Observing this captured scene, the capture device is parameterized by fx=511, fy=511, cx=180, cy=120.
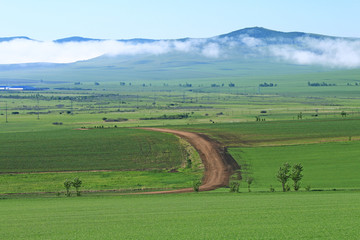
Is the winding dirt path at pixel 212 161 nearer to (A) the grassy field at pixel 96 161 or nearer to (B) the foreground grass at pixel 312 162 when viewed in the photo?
(A) the grassy field at pixel 96 161

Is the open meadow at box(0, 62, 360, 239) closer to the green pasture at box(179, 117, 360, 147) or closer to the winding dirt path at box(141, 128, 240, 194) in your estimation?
the green pasture at box(179, 117, 360, 147)

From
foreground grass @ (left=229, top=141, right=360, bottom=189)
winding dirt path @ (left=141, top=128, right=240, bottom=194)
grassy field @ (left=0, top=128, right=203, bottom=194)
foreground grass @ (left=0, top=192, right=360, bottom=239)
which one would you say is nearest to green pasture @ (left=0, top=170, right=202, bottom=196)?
grassy field @ (left=0, top=128, right=203, bottom=194)

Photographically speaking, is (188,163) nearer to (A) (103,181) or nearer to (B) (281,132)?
(A) (103,181)

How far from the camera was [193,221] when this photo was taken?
24.3 metres

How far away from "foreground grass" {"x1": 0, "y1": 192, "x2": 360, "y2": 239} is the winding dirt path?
821 inches

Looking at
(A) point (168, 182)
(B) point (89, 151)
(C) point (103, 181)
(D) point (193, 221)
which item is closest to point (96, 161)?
(B) point (89, 151)

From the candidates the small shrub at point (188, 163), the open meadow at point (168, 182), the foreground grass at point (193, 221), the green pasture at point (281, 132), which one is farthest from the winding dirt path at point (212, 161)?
the foreground grass at point (193, 221)

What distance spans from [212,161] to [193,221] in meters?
42.7

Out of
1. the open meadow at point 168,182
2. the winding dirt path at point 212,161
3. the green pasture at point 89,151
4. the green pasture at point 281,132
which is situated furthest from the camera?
the green pasture at point 281,132

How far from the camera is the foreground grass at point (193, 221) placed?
21219 mm

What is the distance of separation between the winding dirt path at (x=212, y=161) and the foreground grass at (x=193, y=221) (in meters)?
20.9

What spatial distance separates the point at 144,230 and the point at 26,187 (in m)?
35.6

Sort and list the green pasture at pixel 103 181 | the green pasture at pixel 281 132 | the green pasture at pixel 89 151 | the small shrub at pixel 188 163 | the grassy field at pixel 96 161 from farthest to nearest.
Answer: the green pasture at pixel 281 132
the green pasture at pixel 89 151
the small shrub at pixel 188 163
the grassy field at pixel 96 161
the green pasture at pixel 103 181

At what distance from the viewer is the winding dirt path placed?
5588cm
